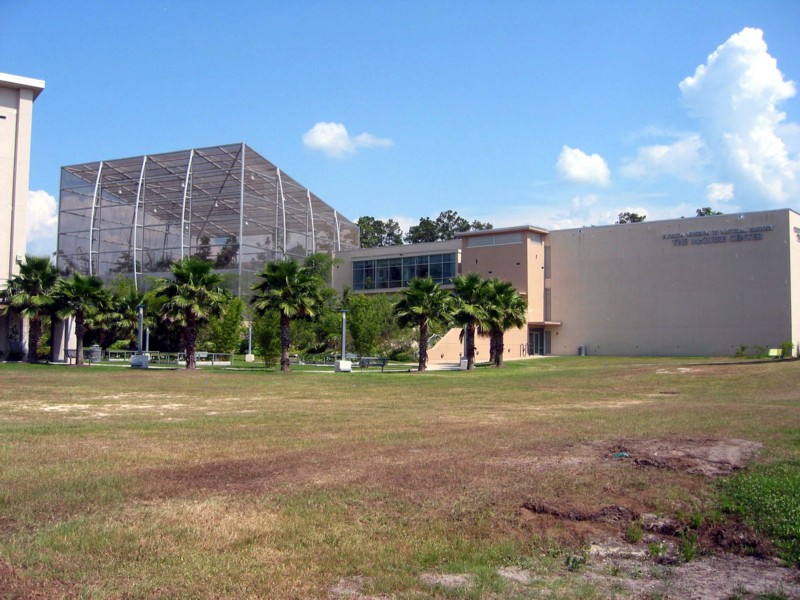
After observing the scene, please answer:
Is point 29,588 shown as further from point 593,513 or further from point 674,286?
point 674,286

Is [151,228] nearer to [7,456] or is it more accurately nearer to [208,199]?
[208,199]

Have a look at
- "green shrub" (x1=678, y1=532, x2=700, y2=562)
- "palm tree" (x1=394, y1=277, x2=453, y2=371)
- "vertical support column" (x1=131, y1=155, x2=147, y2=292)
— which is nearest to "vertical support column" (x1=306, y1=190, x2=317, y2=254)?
"vertical support column" (x1=131, y1=155, x2=147, y2=292)

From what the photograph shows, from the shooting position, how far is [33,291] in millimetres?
47094

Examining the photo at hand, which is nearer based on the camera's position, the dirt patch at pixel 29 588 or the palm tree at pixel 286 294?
the dirt patch at pixel 29 588

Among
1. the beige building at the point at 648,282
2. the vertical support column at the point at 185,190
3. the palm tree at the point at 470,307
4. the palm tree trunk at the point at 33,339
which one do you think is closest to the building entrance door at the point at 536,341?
the beige building at the point at 648,282

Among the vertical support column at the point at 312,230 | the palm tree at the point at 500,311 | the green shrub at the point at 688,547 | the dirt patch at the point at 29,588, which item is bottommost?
the green shrub at the point at 688,547

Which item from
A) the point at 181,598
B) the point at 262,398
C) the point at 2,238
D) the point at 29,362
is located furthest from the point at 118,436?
the point at 2,238

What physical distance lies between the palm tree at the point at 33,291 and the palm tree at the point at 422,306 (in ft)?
77.0

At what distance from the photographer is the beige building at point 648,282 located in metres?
57.9

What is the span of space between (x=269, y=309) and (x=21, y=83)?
2557 cm

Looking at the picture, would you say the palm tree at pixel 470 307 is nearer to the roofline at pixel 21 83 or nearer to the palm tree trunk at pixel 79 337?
the palm tree trunk at pixel 79 337

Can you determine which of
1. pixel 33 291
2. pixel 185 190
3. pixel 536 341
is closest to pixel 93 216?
pixel 185 190

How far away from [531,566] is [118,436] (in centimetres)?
1024

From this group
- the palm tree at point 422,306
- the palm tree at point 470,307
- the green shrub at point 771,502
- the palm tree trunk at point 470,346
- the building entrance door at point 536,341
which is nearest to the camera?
the green shrub at point 771,502
